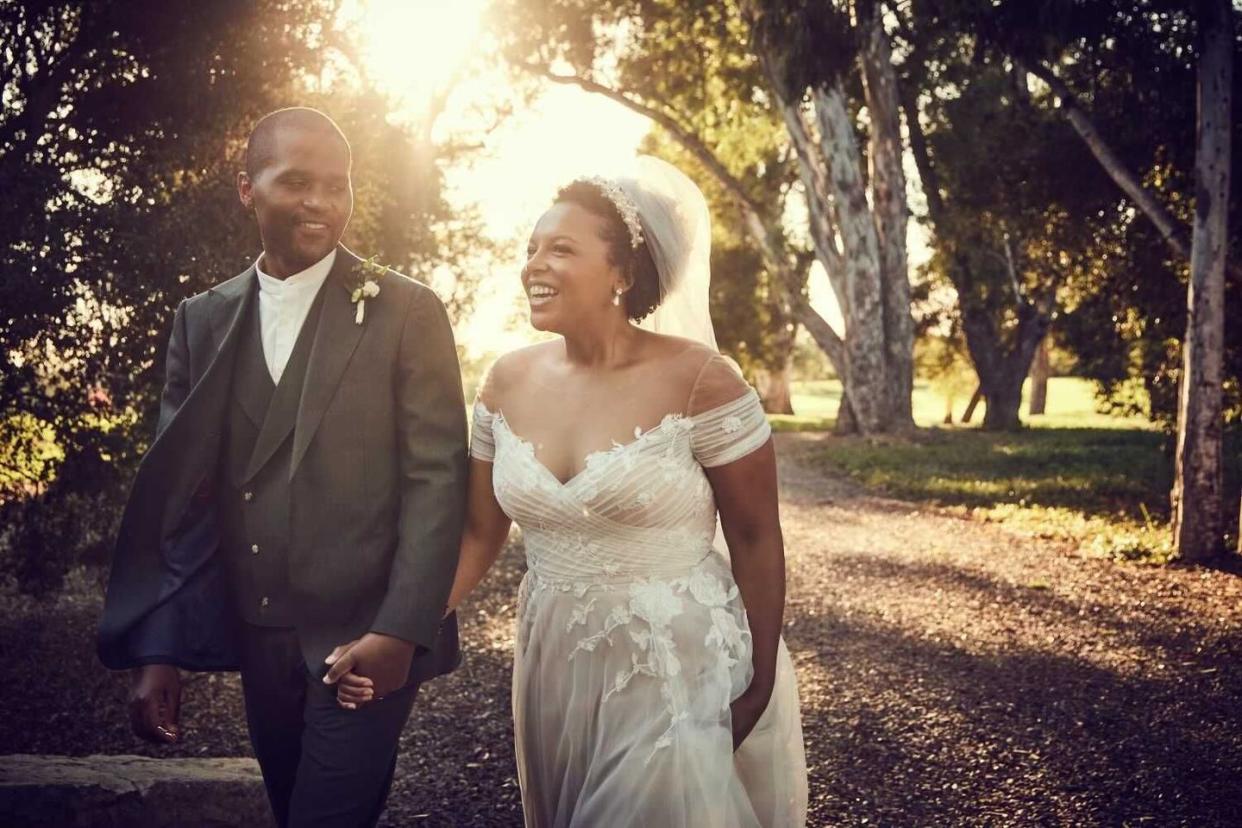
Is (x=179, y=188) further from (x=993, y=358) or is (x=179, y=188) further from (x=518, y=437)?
(x=993, y=358)

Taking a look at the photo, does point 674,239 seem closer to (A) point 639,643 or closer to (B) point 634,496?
(B) point 634,496

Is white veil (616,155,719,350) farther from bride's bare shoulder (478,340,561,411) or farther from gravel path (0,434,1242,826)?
gravel path (0,434,1242,826)

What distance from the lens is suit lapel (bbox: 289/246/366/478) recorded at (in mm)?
2588

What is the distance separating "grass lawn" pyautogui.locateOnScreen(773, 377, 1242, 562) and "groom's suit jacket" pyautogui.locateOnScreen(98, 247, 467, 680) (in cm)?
899

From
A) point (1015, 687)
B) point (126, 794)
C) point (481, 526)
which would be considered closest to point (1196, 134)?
point (1015, 687)

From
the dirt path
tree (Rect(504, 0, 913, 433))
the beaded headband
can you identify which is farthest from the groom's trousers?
tree (Rect(504, 0, 913, 433))

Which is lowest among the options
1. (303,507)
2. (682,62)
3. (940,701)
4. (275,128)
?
(940,701)

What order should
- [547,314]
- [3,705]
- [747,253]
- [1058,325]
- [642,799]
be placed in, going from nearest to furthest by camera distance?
[642,799], [547,314], [3,705], [1058,325], [747,253]

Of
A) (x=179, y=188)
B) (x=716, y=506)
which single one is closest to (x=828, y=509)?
(x=179, y=188)

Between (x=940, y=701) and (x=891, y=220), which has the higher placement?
(x=891, y=220)

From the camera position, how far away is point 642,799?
2.60 m

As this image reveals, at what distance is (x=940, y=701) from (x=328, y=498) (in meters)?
4.50

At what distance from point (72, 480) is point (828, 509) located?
10014 mm

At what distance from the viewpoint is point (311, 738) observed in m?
2.53
